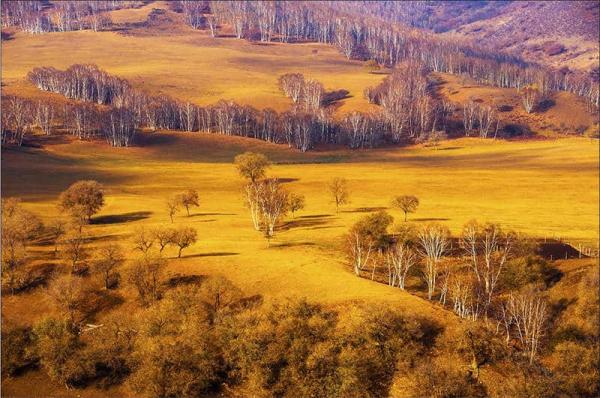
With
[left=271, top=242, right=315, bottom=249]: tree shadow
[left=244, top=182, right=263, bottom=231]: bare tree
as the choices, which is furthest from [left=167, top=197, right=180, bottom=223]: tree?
[left=271, top=242, right=315, bottom=249]: tree shadow

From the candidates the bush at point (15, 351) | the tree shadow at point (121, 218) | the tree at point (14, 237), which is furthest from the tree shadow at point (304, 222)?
the bush at point (15, 351)

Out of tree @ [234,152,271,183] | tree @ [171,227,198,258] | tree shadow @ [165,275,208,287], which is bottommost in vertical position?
tree shadow @ [165,275,208,287]

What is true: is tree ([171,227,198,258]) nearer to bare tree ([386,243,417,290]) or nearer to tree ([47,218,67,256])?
tree ([47,218,67,256])

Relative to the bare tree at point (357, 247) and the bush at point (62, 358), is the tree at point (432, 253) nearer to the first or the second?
the bare tree at point (357, 247)

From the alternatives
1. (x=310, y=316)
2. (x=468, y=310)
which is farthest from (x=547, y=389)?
(x=310, y=316)

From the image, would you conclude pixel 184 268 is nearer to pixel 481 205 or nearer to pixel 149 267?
pixel 149 267
